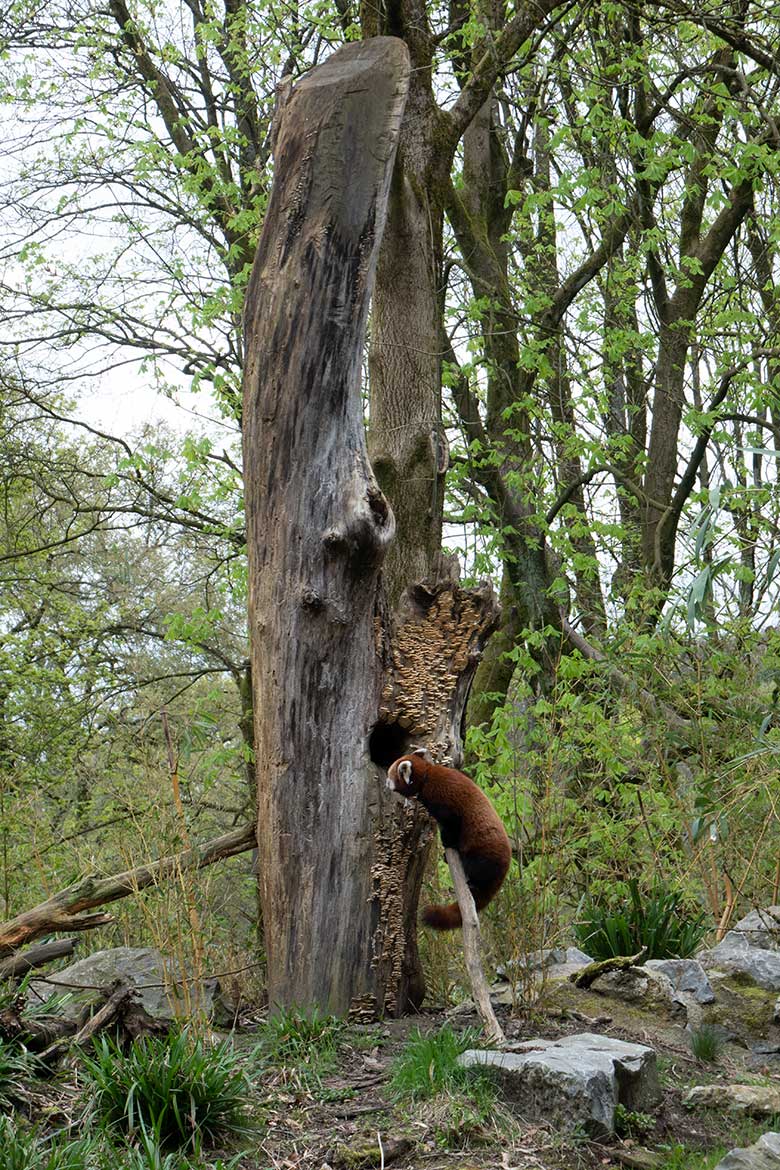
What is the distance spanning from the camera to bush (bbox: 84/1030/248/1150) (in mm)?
3682

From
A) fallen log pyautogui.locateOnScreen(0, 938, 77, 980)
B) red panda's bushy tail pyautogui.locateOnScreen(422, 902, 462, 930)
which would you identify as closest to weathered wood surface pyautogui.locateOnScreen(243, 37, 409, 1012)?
red panda's bushy tail pyautogui.locateOnScreen(422, 902, 462, 930)

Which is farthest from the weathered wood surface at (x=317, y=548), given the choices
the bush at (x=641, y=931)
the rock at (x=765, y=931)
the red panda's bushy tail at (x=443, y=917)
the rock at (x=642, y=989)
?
the rock at (x=765, y=931)

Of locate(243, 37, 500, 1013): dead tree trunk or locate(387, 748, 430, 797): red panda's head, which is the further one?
locate(243, 37, 500, 1013): dead tree trunk

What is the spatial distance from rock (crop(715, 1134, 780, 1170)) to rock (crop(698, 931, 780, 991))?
2.54m

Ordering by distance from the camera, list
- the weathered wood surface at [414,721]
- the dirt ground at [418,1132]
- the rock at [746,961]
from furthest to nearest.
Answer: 1. the rock at [746,961]
2. the weathered wood surface at [414,721]
3. the dirt ground at [418,1132]

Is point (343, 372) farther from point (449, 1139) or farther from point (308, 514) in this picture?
point (449, 1139)

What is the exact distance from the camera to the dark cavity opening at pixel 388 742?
5.43m

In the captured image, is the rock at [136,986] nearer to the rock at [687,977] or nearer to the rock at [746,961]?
the rock at [687,977]

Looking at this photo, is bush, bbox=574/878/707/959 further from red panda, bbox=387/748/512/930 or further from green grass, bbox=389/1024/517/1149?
green grass, bbox=389/1024/517/1149

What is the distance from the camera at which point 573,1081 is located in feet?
13.2

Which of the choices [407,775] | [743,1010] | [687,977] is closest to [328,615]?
[407,775]

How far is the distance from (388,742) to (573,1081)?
2.01m

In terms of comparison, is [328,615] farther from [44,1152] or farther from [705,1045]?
[705,1045]

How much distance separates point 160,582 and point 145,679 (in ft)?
9.35
